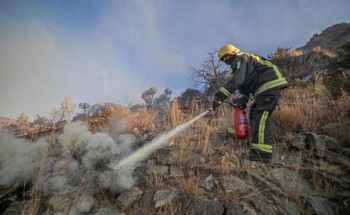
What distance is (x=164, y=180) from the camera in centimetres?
375

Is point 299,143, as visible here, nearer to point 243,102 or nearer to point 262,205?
point 243,102

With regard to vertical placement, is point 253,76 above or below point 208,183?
above

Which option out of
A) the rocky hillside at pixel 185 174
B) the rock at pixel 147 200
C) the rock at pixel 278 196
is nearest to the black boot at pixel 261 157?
the rocky hillside at pixel 185 174

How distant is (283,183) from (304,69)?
36.4ft

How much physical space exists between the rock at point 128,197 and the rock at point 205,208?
786 millimetres

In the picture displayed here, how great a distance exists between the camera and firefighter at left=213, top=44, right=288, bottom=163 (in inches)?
161

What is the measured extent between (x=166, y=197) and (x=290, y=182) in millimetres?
1964

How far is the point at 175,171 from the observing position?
393 cm

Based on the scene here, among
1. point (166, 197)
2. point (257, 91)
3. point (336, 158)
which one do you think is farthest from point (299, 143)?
point (166, 197)

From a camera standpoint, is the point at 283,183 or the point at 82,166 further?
the point at 82,166

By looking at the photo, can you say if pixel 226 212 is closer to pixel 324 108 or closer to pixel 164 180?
pixel 164 180

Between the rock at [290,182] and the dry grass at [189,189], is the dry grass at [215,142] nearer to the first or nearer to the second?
the dry grass at [189,189]

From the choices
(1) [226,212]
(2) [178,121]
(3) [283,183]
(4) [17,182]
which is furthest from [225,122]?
(4) [17,182]

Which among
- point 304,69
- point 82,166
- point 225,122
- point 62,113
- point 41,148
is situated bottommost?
point 82,166
